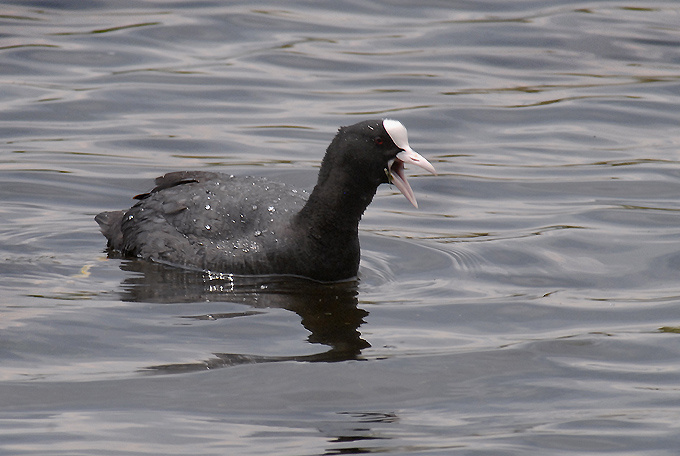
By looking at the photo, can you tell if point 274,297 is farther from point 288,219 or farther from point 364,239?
point 364,239

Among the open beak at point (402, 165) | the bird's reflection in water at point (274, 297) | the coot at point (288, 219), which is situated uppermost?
the open beak at point (402, 165)

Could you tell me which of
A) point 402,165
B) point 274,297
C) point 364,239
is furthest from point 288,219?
point 364,239

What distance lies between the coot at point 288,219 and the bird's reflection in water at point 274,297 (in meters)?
0.10

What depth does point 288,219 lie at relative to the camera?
725 cm

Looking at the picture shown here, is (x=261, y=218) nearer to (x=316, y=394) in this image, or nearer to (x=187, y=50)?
(x=316, y=394)

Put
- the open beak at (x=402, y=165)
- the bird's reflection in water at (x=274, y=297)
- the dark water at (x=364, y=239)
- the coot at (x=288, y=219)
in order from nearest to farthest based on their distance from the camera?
the dark water at (x=364, y=239)
the bird's reflection in water at (x=274, y=297)
the open beak at (x=402, y=165)
the coot at (x=288, y=219)

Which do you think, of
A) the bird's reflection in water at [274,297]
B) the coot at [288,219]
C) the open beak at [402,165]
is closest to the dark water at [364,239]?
the bird's reflection in water at [274,297]

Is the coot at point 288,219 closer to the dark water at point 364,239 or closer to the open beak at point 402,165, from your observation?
the open beak at point 402,165

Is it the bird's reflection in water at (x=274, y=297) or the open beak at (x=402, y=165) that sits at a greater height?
the open beak at (x=402, y=165)

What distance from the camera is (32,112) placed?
11.8 m

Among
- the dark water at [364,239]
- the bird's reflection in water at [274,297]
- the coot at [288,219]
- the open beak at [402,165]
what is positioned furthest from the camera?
the coot at [288,219]

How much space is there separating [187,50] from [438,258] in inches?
313

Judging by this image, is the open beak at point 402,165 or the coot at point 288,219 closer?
the open beak at point 402,165

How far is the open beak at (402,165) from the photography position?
22.5 ft
